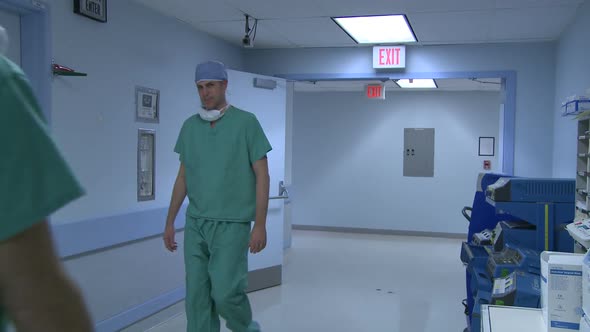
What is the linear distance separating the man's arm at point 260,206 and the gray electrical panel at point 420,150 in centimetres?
575

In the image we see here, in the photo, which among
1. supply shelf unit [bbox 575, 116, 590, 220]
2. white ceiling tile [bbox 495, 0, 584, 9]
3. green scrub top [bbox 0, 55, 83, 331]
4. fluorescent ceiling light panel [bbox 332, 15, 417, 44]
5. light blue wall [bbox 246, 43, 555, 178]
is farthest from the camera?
light blue wall [bbox 246, 43, 555, 178]

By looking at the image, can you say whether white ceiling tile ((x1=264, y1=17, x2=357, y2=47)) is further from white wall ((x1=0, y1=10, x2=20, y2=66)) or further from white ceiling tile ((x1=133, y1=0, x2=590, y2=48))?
white wall ((x1=0, y1=10, x2=20, y2=66))

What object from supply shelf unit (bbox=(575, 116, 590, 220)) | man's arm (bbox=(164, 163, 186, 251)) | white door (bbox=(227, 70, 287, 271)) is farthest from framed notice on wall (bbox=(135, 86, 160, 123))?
supply shelf unit (bbox=(575, 116, 590, 220))

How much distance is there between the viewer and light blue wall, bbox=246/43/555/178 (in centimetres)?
470

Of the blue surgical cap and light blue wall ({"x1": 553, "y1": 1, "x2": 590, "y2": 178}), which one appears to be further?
light blue wall ({"x1": 553, "y1": 1, "x2": 590, "y2": 178})

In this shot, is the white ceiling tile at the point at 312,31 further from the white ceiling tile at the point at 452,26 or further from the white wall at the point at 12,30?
the white wall at the point at 12,30

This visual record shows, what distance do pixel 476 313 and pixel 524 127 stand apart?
264cm

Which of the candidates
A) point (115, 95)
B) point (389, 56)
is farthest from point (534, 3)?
point (115, 95)

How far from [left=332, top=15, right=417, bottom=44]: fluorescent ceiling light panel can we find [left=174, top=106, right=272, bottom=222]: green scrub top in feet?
5.90

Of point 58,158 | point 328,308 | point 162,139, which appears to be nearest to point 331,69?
point 162,139

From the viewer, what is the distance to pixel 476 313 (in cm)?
261

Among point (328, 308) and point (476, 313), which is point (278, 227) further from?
point (476, 313)

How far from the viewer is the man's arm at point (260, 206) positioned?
8.70 feet

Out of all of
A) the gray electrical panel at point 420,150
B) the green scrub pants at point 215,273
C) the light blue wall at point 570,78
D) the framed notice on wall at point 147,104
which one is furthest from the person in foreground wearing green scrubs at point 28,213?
the gray electrical panel at point 420,150
